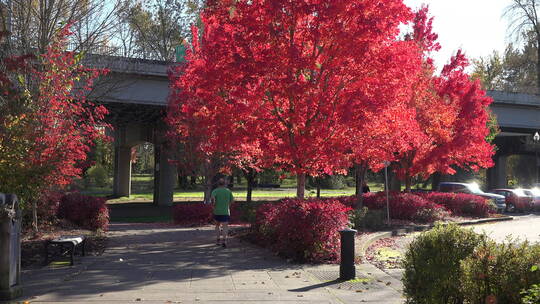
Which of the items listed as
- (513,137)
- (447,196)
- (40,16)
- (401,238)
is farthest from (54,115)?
(513,137)

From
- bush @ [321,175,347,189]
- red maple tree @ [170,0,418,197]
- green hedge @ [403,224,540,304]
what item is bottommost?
green hedge @ [403,224,540,304]

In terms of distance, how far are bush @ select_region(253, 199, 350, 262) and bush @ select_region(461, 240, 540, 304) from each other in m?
5.60

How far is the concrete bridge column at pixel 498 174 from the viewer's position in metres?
51.4

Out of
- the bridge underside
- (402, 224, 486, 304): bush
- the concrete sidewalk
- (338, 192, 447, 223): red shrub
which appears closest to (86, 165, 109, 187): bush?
the bridge underside

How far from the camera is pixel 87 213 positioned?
55.2 ft

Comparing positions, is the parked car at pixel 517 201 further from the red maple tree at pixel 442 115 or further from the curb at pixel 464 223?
the red maple tree at pixel 442 115

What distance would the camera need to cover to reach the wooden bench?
10297 millimetres

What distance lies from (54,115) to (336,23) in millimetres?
7504

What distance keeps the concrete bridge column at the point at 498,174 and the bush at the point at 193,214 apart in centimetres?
3880

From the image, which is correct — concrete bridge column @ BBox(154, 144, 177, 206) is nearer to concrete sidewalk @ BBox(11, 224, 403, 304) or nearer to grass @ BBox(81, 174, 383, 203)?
grass @ BBox(81, 174, 383, 203)

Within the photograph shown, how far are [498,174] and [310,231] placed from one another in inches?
1790

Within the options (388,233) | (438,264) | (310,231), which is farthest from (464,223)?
(438,264)

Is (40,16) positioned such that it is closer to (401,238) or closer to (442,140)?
(401,238)

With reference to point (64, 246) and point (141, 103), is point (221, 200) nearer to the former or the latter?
point (64, 246)
